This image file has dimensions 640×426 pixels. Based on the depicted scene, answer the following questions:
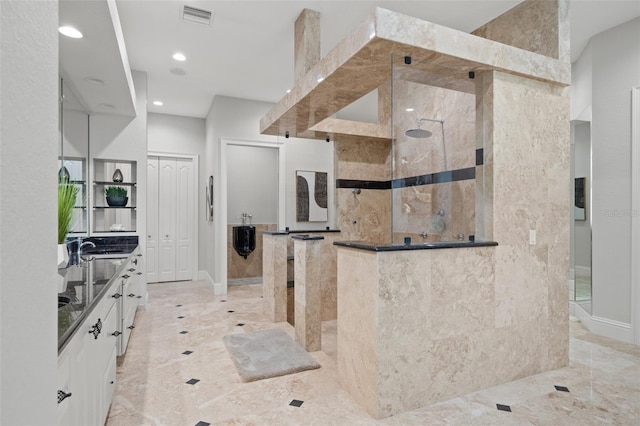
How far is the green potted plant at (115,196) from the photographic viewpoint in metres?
4.43

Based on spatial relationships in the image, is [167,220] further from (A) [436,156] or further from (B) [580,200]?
(B) [580,200]

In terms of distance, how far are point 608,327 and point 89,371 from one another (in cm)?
442

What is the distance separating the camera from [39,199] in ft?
2.04

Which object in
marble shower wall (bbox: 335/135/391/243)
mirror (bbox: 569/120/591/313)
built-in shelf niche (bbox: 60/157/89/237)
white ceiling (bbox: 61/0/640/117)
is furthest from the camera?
marble shower wall (bbox: 335/135/391/243)

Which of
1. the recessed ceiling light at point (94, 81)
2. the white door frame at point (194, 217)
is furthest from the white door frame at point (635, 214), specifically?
the white door frame at point (194, 217)

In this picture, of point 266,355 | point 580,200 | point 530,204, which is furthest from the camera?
point 580,200

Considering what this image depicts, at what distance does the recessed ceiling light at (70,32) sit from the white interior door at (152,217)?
3.89m

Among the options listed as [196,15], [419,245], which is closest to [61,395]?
[419,245]

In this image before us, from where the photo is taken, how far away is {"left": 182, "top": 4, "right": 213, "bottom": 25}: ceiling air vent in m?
3.17

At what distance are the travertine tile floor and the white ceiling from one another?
3.09 meters

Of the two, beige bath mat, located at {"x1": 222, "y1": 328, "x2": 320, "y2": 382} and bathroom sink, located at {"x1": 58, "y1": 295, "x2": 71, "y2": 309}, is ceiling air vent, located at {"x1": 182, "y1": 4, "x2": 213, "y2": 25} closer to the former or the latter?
bathroom sink, located at {"x1": 58, "y1": 295, "x2": 71, "y2": 309}

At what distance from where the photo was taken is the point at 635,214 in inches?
133

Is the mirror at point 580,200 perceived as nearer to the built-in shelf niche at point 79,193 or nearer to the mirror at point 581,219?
the mirror at point 581,219

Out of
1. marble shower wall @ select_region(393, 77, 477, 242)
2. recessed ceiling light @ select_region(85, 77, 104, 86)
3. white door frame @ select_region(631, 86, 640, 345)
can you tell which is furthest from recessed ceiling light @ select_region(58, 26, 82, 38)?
white door frame @ select_region(631, 86, 640, 345)
